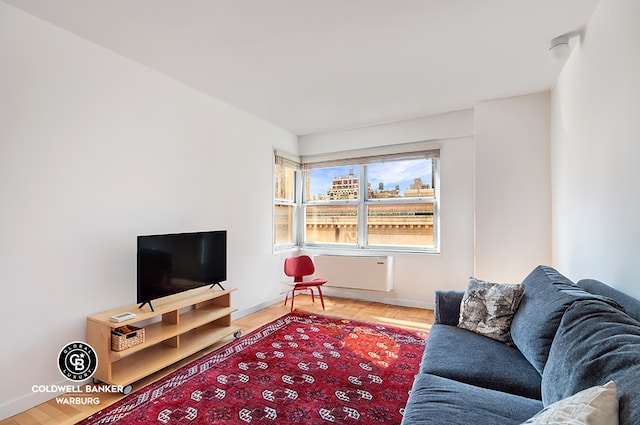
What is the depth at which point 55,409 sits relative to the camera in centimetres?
206

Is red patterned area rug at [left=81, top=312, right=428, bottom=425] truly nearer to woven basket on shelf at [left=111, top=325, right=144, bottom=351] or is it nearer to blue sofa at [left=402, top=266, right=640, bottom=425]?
woven basket on shelf at [left=111, top=325, right=144, bottom=351]

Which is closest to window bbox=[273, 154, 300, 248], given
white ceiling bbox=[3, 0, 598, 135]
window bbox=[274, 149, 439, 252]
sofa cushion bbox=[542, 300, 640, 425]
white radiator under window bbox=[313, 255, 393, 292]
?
window bbox=[274, 149, 439, 252]

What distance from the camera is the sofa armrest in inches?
92.3

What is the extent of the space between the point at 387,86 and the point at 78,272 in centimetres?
318

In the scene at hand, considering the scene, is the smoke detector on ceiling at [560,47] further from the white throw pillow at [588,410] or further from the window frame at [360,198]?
the white throw pillow at [588,410]

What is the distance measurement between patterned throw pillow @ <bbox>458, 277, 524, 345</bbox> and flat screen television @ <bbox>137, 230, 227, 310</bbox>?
2.32 m

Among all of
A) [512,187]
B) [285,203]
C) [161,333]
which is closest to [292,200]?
[285,203]

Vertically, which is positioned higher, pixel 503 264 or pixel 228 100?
pixel 228 100

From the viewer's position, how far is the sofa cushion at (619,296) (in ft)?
4.46

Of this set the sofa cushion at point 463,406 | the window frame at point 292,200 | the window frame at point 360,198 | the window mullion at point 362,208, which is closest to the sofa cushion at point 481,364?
the sofa cushion at point 463,406

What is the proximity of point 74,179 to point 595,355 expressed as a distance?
3123mm

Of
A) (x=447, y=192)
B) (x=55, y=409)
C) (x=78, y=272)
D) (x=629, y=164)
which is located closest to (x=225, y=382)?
(x=55, y=409)

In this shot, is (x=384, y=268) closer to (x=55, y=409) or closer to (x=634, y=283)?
(x=634, y=283)

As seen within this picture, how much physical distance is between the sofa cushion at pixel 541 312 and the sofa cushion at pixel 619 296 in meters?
0.09
